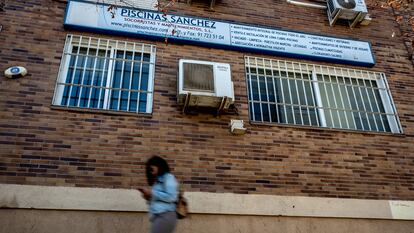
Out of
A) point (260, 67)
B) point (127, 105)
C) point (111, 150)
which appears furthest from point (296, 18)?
point (111, 150)

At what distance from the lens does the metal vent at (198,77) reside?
6.09m

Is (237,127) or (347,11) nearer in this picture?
(237,127)

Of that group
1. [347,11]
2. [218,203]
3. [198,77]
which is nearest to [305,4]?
[347,11]

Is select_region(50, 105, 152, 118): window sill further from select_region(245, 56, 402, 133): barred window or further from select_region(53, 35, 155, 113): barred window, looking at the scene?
select_region(245, 56, 402, 133): barred window

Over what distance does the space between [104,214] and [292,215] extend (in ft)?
9.79

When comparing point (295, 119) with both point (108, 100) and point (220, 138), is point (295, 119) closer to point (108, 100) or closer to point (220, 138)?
point (220, 138)

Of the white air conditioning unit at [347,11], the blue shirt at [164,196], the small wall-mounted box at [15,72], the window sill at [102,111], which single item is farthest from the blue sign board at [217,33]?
the blue shirt at [164,196]

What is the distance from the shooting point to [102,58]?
6699 mm

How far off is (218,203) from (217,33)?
3.51 m

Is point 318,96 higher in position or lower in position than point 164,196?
higher

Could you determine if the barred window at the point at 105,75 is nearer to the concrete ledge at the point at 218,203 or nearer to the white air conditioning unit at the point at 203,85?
the white air conditioning unit at the point at 203,85

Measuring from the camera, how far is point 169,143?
237 inches

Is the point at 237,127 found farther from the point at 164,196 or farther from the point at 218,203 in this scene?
the point at 164,196

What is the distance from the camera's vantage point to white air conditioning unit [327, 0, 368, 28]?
816 centimetres
